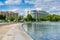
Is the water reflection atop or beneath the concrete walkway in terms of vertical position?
beneath

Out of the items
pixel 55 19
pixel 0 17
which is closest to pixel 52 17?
pixel 55 19

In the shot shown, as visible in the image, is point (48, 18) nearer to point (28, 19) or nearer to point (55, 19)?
point (55, 19)

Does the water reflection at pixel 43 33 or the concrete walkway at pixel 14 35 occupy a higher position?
the concrete walkway at pixel 14 35

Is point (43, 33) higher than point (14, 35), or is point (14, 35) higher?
point (14, 35)

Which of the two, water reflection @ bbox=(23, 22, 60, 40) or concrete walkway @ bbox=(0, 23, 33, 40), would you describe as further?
water reflection @ bbox=(23, 22, 60, 40)

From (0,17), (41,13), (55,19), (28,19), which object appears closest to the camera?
(0,17)

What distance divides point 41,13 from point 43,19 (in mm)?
22830

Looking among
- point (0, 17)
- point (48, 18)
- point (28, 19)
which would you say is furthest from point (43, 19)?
point (0, 17)

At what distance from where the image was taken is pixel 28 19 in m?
136

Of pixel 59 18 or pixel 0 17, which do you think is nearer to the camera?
pixel 0 17

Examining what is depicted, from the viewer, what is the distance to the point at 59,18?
489 ft

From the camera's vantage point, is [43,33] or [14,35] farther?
[43,33]

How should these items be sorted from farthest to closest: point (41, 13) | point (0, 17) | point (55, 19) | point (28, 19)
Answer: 1. point (41, 13)
2. point (55, 19)
3. point (28, 19)
4. point (0, 17)

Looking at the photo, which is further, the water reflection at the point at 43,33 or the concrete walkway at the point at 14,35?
the water reflection at the point at 43,33
